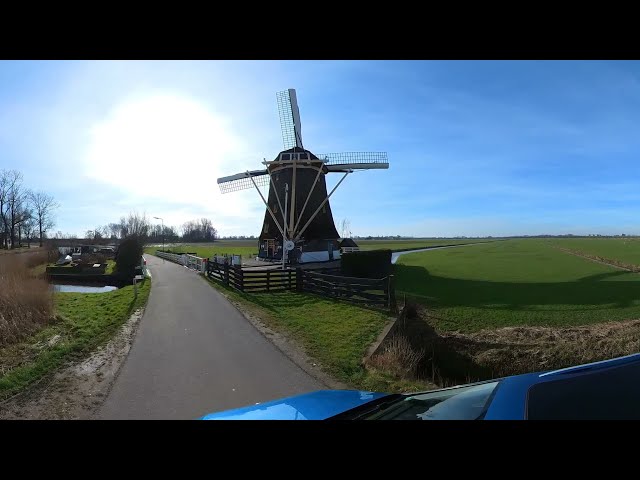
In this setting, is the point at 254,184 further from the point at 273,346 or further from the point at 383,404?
the point at 383,404

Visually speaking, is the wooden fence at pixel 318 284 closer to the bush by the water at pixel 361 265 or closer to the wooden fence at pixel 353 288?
the wooden fence at pixel 353 288

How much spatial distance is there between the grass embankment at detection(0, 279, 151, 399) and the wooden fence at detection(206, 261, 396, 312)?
5587mm

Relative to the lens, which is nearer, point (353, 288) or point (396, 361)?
point (396, 361)

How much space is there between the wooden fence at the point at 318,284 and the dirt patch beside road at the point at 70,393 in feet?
29.7

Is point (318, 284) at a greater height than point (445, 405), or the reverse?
point (445, 405)

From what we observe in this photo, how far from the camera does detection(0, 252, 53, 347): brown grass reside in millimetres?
8305

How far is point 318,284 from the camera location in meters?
16.9

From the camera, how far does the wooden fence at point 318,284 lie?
14172 millimetres

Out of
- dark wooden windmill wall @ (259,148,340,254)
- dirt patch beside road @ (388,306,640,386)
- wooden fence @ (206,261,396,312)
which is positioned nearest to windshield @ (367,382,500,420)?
dirt patch beside road @ (388,306,640,386)

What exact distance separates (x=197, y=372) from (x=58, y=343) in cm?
401

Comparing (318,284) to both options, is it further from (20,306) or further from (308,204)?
(308,204)

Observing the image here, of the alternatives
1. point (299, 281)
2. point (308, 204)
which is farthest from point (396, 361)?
point (308, 204)
